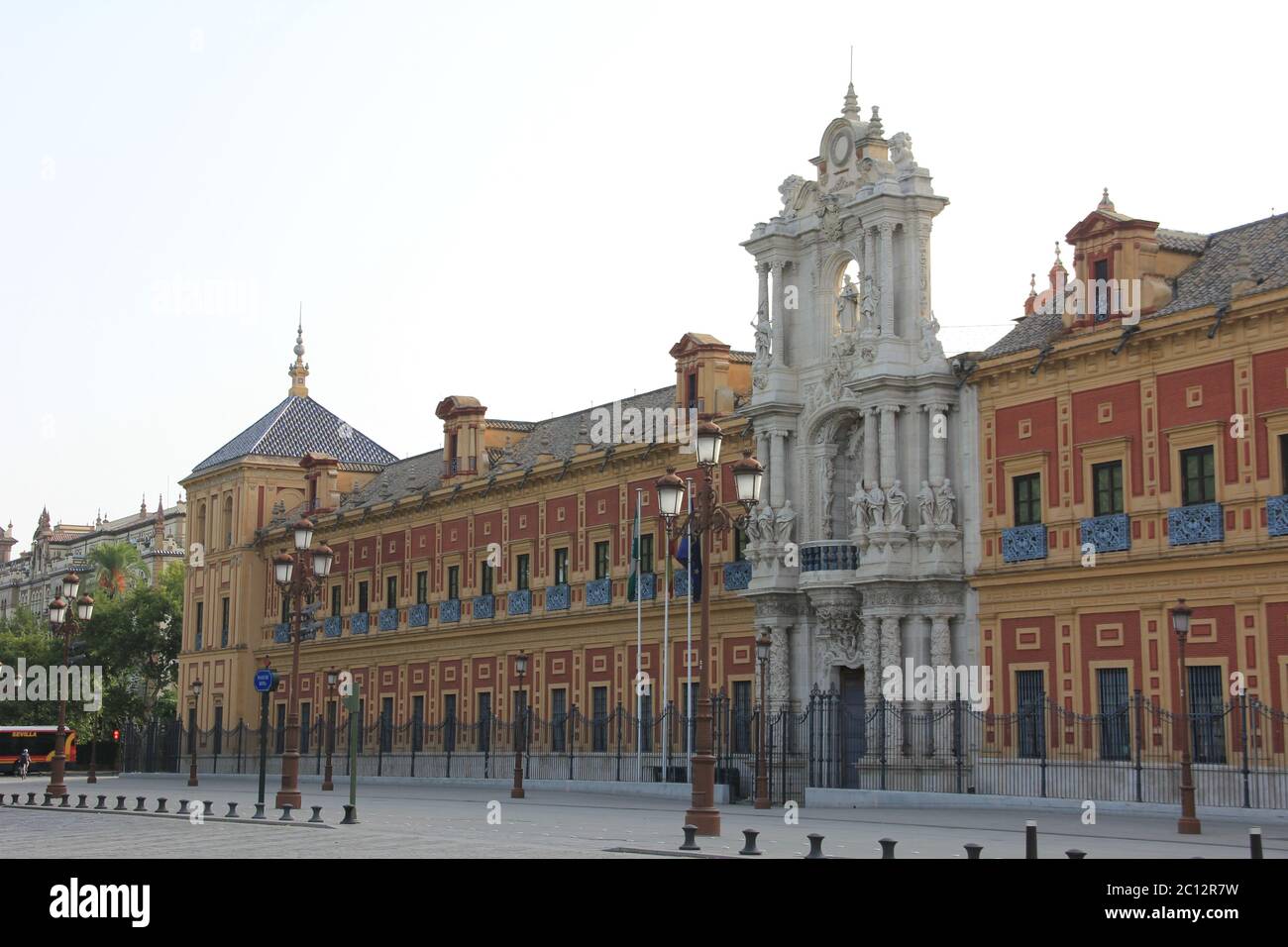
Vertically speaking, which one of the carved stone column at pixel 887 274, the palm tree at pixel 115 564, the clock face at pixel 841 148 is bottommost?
the palm tree at pixel 115 564

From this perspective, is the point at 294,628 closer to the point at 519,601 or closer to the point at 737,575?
the point at 737,575

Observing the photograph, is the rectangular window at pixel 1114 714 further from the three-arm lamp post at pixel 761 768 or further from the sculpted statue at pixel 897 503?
the three-arm lamp post at pixel 761 768

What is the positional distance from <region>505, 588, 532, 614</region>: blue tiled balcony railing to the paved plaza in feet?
46.8

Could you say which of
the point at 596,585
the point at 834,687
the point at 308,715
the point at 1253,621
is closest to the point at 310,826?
the point at 834,687

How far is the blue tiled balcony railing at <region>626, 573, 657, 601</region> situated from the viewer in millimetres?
46000

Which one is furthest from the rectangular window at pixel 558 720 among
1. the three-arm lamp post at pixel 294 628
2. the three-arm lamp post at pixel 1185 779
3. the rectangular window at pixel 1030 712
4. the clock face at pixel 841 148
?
the three-arm lamp post at pixel 1185 779

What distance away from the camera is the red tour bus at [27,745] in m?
74.5

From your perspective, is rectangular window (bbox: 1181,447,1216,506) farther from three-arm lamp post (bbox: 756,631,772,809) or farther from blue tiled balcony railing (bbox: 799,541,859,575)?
three-arm lamp post (bbox: 756,631,772,809)

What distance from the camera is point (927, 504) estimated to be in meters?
36.6

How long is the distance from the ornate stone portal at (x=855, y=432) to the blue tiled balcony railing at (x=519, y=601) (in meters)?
12.1

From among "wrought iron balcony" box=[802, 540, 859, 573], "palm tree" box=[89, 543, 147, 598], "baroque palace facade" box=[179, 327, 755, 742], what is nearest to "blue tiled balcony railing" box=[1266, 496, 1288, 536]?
"wrought iron balcony" box=[802, 540, 859, 573]
